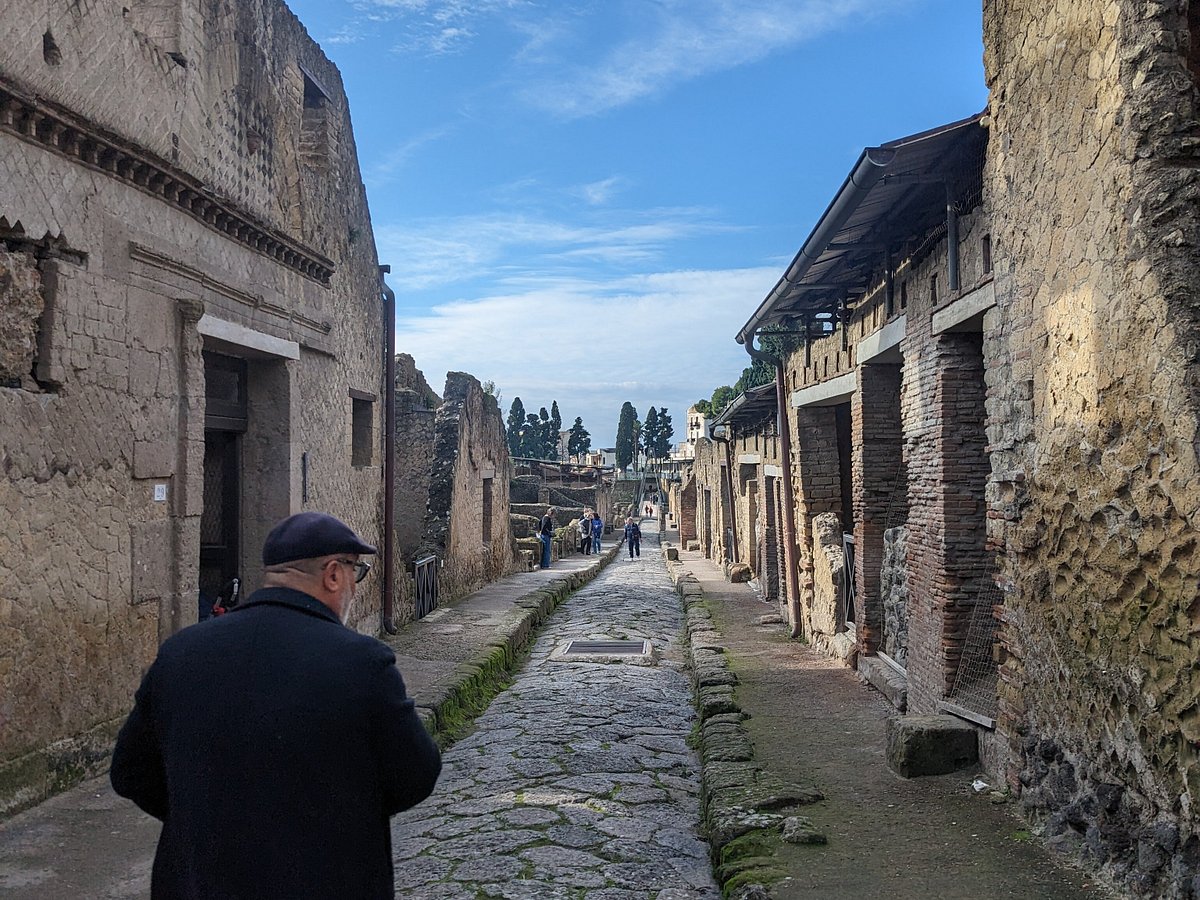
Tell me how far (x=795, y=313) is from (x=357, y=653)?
7995mm

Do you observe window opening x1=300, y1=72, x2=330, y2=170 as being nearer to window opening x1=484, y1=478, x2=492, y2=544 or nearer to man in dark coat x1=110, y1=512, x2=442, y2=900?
window opening x1=484, y1=478, x2=492, y2=544

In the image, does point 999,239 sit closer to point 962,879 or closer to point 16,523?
point 962,879

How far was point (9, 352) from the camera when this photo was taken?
195 inches

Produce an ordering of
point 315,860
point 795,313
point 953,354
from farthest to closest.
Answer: point 795,313 → point 953,354 → point 315,860

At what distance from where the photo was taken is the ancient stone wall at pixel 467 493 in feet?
43.5

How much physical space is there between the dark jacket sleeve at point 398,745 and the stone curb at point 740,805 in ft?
7.03

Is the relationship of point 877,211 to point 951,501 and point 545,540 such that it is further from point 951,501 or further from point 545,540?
point 545,540

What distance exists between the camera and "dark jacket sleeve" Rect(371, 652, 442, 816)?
196 cm

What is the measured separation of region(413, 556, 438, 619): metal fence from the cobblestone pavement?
8.00 ft

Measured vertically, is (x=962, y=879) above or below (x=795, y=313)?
below

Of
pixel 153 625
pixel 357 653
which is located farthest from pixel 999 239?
pixel 153 625

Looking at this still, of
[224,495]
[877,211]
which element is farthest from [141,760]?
[224,495]

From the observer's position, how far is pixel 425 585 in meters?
12.0

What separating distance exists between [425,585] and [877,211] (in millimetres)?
7465
